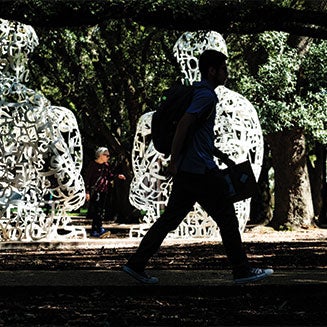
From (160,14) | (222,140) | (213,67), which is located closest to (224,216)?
(213,67)

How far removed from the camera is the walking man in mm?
8164

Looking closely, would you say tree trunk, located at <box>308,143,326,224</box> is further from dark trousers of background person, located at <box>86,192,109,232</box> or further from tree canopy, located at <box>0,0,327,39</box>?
tree canopy, located at <box>0,0,327,39</box>

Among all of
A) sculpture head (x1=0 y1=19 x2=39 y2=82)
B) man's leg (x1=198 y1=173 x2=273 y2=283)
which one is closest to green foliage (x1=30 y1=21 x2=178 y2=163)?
sculpture head (x1=0 y1=19 x2=39 y2=82)

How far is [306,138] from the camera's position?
2406cm

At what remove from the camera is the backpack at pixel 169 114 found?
8.28 m

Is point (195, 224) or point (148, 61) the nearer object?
point (195, 224)

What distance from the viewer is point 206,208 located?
8375 millimetres

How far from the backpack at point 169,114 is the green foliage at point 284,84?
42.8 feet

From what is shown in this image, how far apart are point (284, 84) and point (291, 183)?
86.0 inches

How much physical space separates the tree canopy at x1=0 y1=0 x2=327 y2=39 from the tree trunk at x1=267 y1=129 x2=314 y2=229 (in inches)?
490

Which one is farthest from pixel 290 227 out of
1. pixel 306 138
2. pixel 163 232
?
pixel 163 232

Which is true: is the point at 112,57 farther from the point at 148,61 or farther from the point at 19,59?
the point at 19,59

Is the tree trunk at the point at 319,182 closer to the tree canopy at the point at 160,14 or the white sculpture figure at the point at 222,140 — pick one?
the white sculpture figure at the point at 222,140

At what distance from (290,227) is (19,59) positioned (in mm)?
8166
